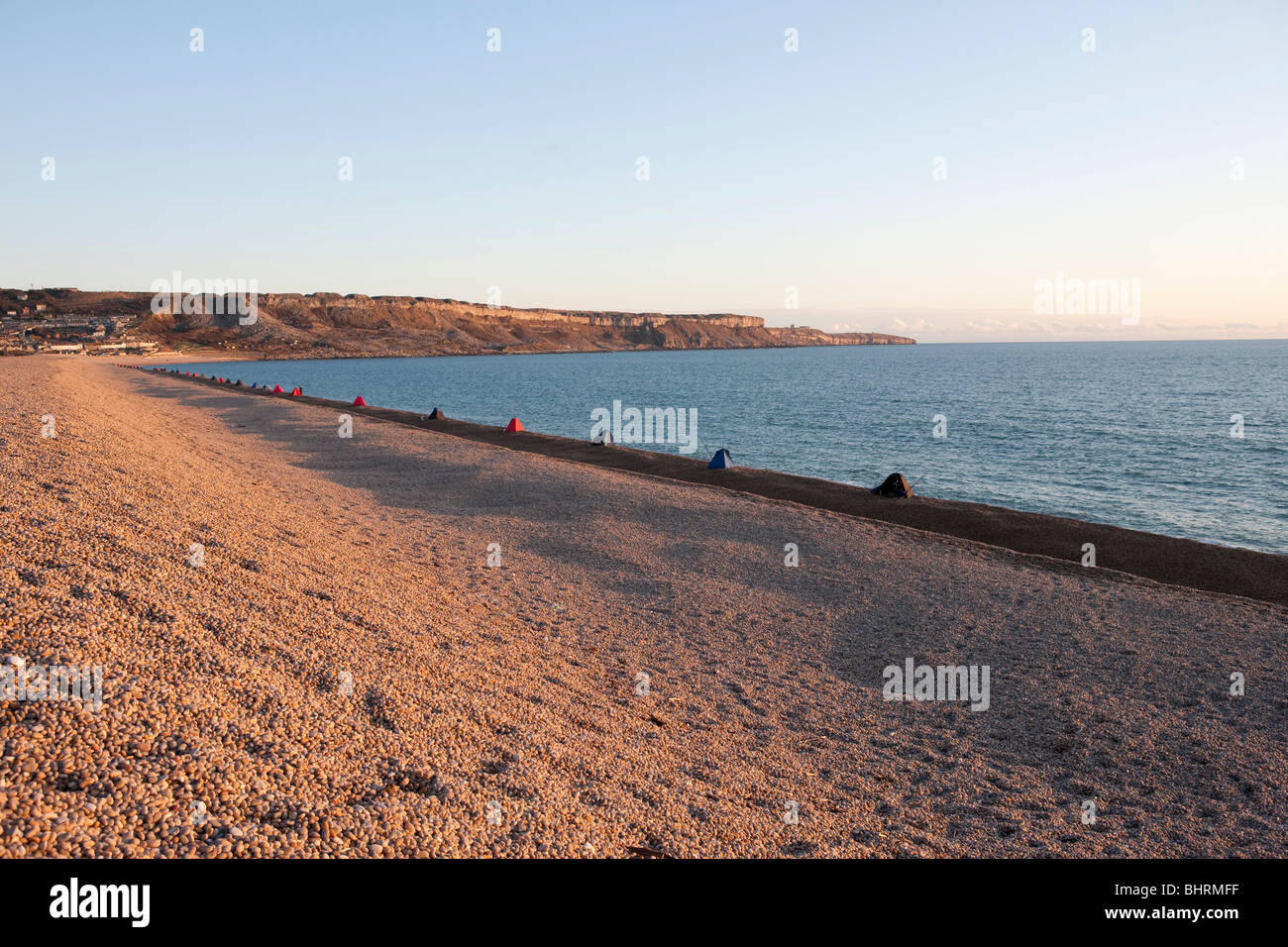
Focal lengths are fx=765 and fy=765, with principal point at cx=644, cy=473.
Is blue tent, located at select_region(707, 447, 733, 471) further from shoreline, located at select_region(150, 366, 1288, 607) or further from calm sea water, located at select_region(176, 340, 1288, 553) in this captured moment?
calm sea water, located at select_region(176, 340, 1288, 553)

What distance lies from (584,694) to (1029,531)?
1242 cm

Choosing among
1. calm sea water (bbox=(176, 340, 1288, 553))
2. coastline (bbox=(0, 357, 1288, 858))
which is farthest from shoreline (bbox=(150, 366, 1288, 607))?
calm sea water (bbox=(176, 340, 1288, 553))

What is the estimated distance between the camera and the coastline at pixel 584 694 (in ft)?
17.0

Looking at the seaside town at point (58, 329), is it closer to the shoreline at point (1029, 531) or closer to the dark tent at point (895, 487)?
the shoreline at point (1029, 531)

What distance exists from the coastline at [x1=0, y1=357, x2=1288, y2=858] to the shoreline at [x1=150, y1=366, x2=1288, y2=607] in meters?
1.19

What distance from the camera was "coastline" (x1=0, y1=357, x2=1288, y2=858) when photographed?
5176mm

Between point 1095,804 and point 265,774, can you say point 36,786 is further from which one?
point 1095,804

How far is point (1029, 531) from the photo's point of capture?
16562mm

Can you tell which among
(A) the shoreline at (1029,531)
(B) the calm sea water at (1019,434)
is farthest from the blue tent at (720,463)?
(B) the calm sea water at (1019,434)

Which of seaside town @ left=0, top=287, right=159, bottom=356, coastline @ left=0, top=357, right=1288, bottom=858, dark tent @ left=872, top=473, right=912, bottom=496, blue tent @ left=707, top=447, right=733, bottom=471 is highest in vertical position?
seaside town @ left=0, top=287, right=159, bottom=356

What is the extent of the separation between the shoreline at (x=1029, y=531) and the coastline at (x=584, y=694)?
119 centimetres

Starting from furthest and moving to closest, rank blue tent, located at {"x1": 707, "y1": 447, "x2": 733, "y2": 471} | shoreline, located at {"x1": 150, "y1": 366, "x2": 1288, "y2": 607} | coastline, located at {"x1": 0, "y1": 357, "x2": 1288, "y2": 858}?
blue tent, located at {"x1": 707, "y1": 447, "x2": 733, "y2": 471} < shoreline, located at {"x1": 150, "y1": 366, "x2": 1288, "y2": 607} < coastline, located at {"x1": 0, "y1": 357, "x2": 1288, "y2": 858}
